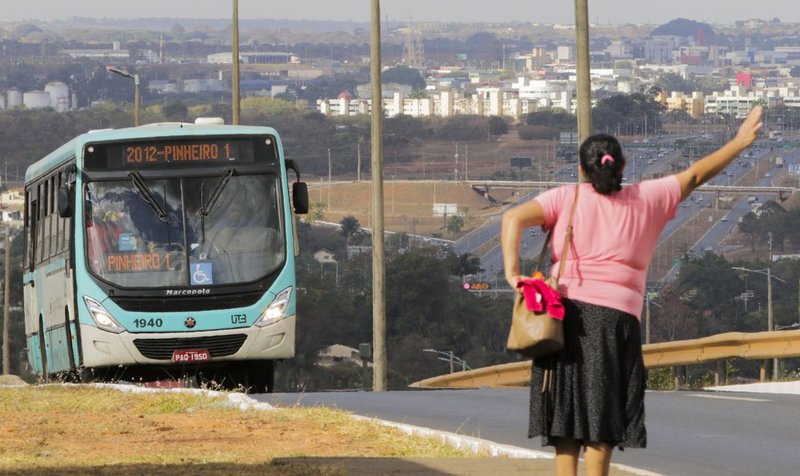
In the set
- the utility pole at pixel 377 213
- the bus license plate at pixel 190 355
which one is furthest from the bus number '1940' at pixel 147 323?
the utility pole at pixel 377 213

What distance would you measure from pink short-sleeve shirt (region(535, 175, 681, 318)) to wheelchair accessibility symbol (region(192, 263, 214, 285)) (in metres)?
11.8

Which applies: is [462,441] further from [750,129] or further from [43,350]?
[43,350]

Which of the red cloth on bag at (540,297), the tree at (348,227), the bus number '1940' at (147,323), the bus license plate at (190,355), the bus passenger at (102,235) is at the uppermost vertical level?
the red cloth on bag at (540,297)

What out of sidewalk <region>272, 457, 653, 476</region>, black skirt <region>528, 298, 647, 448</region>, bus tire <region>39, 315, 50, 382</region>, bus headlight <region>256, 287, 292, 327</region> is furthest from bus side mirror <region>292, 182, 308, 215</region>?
black skirt <region>528, 298, 647, 448</region>

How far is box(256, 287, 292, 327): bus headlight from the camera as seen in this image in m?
20.0

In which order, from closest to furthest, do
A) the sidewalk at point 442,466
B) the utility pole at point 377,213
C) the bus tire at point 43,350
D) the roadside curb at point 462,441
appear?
the sidewalk at point 442,466 → the roadside curb at point 462,441 → the bus tire at point 43,350 → the utility pole at point 377,213

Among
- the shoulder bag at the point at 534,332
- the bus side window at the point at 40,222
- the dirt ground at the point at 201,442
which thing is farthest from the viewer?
the bus side window at the point at 40,222

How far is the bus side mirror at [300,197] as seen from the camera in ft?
65.3

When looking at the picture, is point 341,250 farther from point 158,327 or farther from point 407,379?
point 158,327

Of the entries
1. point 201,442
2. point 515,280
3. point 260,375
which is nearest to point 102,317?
point 260,375

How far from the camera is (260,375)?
68.4 ft

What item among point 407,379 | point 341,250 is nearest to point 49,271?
point 407,379

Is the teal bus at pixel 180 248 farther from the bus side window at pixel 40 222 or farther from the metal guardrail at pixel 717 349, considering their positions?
the metal guardrail at pixel 717 349

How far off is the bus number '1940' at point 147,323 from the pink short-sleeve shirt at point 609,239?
11902 mm
